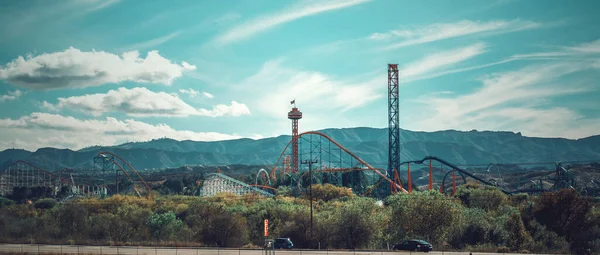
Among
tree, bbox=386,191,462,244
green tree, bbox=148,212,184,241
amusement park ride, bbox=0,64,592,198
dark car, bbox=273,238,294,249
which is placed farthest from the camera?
amusement park ride, bbox=0,64,592,198

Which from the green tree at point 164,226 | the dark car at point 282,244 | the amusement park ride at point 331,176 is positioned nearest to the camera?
the dark car at point 282,244

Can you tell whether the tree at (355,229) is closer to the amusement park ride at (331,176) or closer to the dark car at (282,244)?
the dark car at (282,244)

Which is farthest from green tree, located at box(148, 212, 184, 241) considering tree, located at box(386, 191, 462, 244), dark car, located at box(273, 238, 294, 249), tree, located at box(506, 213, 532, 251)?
tree, located at box(506, 213, 532, 251)

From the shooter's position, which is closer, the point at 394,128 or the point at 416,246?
the point at 416,246

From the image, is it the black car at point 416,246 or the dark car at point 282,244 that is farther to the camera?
the dark car at point 282,244

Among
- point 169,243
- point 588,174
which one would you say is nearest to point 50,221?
point 169,243

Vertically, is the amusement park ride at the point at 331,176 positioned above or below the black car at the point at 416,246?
above

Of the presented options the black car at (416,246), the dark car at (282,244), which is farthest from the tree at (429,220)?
the dark car at (282,244)

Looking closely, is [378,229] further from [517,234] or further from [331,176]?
[331,176]

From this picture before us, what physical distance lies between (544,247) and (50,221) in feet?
184

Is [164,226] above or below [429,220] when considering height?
below

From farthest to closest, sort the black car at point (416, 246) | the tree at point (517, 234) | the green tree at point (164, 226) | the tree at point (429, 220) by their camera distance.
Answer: the green tree at point (164, 226)
the tree at point (429, 220)
the tree at point (517, 234)
the black car at point (416, 246)

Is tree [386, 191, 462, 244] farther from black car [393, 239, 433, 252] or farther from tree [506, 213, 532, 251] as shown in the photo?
black car [393, 239, 433, 252]

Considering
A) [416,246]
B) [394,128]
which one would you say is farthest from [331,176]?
[416,246]
